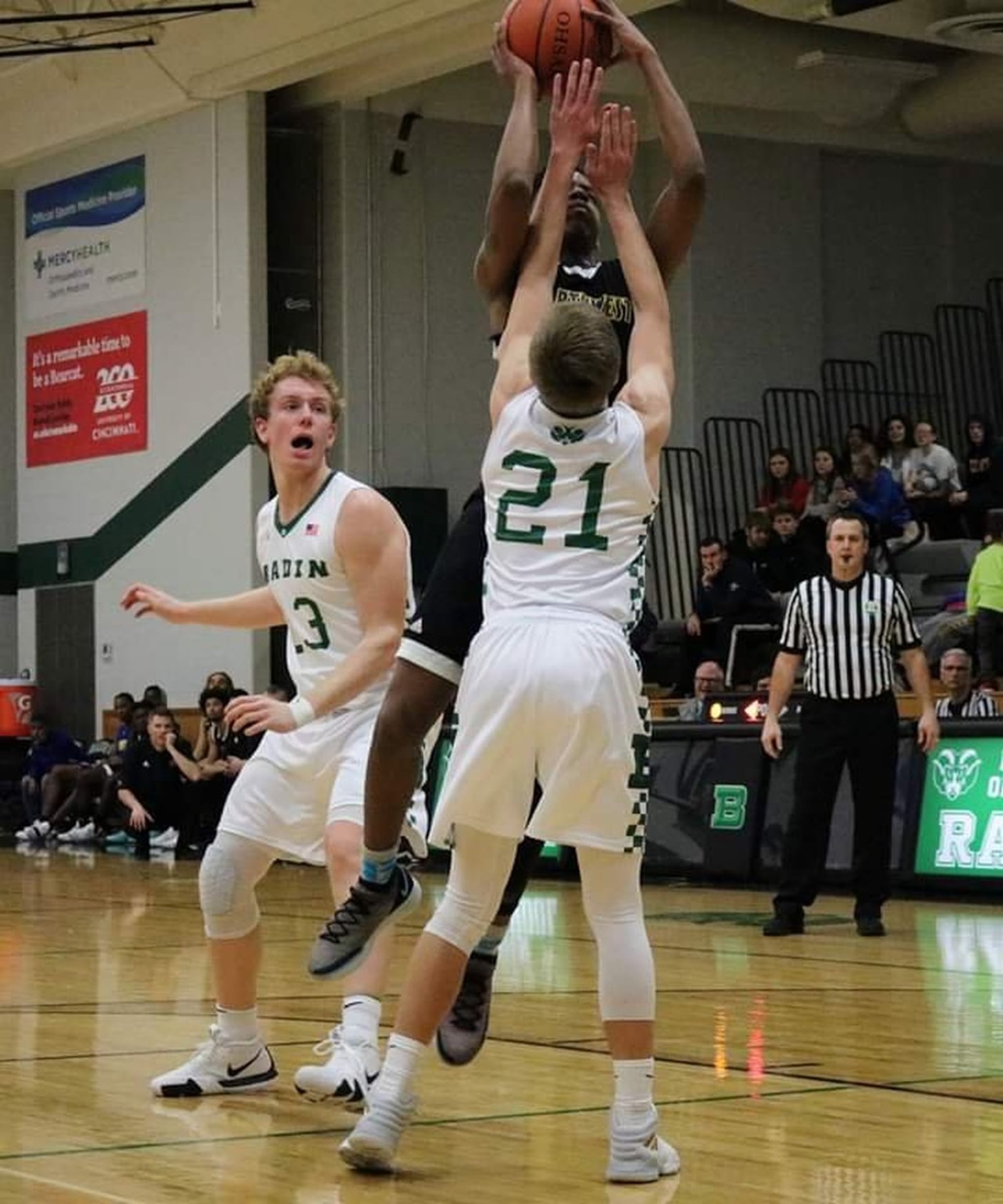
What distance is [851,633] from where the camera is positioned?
1072cm

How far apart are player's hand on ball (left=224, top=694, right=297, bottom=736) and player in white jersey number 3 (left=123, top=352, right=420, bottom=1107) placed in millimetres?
310

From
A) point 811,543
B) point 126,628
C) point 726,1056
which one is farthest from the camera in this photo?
point 126,628

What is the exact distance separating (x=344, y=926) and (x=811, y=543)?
14800mm

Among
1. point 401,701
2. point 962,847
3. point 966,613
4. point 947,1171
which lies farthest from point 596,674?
point 966,613

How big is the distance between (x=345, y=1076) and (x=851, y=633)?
586 centimetres

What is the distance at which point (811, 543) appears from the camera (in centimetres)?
1955

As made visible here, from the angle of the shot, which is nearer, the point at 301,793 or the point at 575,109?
the point at 575,109

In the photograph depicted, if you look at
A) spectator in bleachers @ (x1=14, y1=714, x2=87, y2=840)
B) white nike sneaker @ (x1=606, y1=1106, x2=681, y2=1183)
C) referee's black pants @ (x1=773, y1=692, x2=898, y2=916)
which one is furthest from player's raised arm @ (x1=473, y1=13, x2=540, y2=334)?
spectator in bleachers @ (x1=14, y1=714, x2=87, y2=840)

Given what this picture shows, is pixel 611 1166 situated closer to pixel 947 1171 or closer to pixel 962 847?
pixel 947 1171

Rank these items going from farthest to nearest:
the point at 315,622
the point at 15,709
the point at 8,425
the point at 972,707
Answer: the point at 8,425 < the point at 15,709 < the point at 972,707 < the point at 315,622

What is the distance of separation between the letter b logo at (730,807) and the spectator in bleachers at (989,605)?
3232mm

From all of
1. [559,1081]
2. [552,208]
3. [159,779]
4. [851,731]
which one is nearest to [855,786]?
[851,731]

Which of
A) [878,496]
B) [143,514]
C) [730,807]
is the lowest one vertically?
[730,807]

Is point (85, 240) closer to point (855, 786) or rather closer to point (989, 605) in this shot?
point (989, 605)
